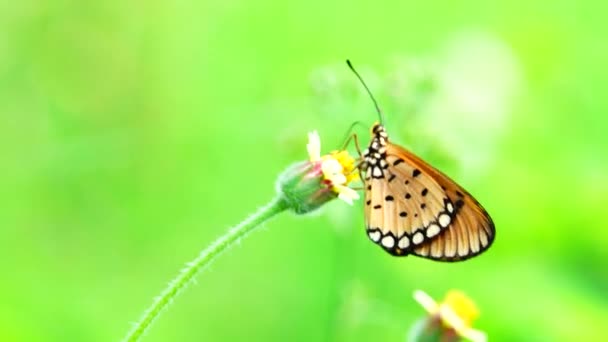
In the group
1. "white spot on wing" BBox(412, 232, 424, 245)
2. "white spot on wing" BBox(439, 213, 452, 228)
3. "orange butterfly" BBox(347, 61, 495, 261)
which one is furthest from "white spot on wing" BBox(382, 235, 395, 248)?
"white spot on wing" BBox(439, 213, 452, 228)

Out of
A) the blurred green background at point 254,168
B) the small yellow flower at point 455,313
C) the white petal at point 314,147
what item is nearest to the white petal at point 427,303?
the small yellow flower at point 455,313

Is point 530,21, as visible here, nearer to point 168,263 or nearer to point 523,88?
point 523,88

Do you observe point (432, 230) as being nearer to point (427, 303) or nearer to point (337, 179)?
point (427, 303)

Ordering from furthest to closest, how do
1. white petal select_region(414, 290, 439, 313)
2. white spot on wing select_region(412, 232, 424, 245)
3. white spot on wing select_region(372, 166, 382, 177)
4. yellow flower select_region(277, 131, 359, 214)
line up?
white spot on wing select_region(372, 166, 382, 177) < white spot on wing select_region(412, 232, 424, 245) < white petal select_region(414, 290, 439, 313) < yellow flower select_region(277, 131, 359, 214)

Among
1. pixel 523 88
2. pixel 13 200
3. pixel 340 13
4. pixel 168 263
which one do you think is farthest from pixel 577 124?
pixel 13 200

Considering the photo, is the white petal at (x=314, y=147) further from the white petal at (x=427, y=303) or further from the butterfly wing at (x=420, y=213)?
the white petal at (x=427, y=303)

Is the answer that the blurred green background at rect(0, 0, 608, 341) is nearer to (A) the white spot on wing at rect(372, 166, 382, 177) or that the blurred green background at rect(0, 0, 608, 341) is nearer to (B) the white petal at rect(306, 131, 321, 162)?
(A) the white spot on wing at rect(372, 166, 382, 177)
